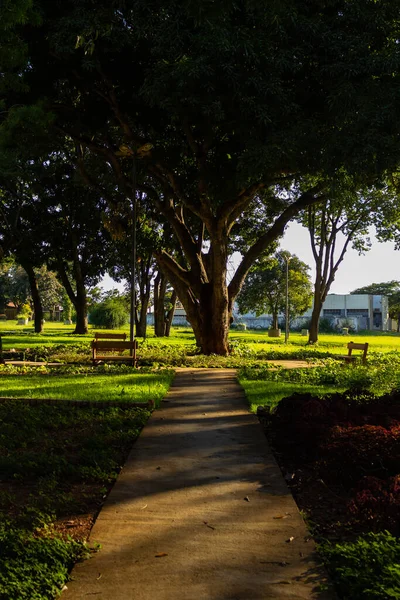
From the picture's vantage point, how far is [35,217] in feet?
106

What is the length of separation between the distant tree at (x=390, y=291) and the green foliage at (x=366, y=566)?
87095 mm

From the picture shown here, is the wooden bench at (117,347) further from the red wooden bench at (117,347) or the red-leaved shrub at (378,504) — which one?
the red-leaved shrub at (378,504)

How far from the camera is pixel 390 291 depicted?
101688mm

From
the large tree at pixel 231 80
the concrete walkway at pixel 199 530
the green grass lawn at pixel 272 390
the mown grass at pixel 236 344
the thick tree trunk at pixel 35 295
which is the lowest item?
the concrete walkway at pixel 199 530

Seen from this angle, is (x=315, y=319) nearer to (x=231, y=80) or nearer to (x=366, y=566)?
(x=231, y=80)

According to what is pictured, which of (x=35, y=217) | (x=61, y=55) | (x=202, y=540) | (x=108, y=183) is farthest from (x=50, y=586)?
(x=35, y=217)

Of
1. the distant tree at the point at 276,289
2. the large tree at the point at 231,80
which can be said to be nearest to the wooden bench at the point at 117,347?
the large tree at the point at 231,80

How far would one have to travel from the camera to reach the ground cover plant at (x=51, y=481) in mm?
3164

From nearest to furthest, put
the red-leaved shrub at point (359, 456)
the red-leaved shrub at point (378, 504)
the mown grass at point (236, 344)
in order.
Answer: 1. the red-leaved shrub at point (378, 504)
2. the red-leaved shrub at point (359, 456)
3. the mown grass at point (236, 344)

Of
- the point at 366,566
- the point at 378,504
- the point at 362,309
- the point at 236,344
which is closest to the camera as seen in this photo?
the point at 366,566

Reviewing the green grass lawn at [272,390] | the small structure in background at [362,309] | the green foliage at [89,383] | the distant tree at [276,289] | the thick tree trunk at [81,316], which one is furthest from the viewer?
the small structure in background at [362,309]

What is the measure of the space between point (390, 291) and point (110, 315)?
64088 millimetres

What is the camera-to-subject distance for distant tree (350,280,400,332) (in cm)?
9000

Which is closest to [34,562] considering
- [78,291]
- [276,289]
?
[78,291]
